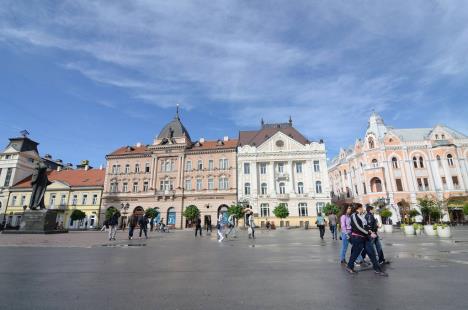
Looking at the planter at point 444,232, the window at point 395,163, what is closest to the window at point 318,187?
the window at point 395,163

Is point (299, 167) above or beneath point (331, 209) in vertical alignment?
above

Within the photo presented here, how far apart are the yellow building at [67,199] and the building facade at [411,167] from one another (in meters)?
52.1

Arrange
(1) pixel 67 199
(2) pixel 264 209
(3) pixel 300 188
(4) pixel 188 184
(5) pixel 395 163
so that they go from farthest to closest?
1. (1) pixel 67 199
2. (4) pixel 188 184
3. (3) pixel 300 188
4. (5) pixel 395 163
5. (2) pixel 264 209

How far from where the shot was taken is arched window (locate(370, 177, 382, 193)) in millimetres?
46991

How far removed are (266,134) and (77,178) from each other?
137 feet

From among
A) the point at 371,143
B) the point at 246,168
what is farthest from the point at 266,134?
the point at 371,143

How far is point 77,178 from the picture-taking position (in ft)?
184

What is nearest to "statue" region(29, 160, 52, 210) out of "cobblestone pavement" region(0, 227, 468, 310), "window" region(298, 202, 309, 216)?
"cobblestone pavement" region(0, 227, 468, 310)

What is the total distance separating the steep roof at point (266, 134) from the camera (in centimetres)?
5318

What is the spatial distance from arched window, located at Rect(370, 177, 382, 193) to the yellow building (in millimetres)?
52296

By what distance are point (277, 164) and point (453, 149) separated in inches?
1215

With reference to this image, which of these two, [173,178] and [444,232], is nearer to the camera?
[444,232]

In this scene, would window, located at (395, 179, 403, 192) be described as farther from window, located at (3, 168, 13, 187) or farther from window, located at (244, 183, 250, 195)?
window, located at (3, 168, 13, 187)

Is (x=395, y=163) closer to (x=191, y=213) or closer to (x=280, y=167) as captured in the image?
(x=280, y=167)
